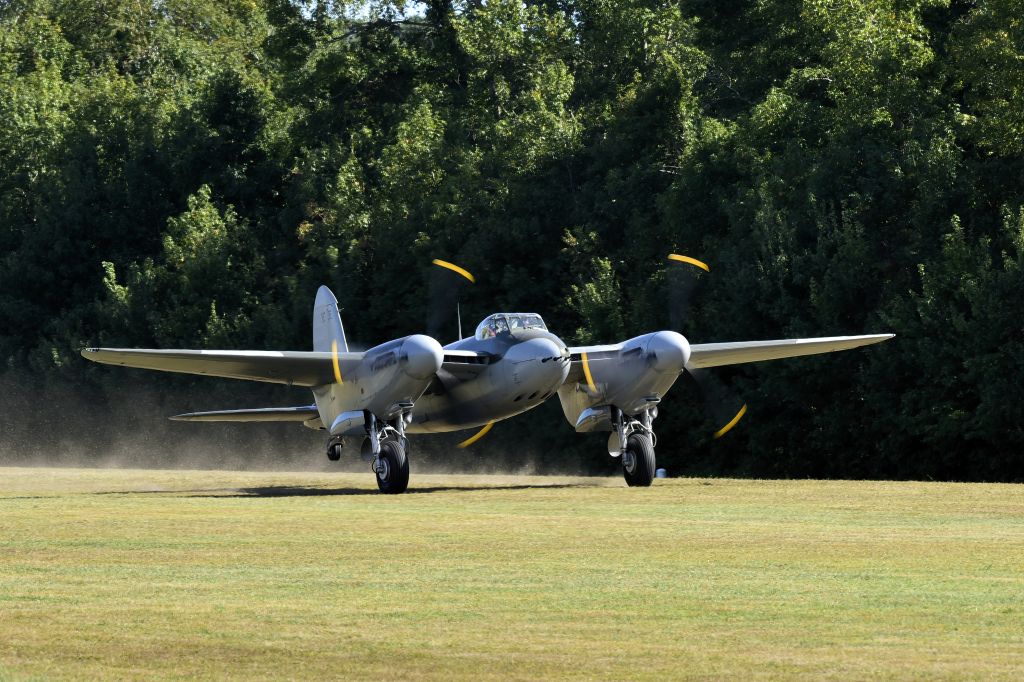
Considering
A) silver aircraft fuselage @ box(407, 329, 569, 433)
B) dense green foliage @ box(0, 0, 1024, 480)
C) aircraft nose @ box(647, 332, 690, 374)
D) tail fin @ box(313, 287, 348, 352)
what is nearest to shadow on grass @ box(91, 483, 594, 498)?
silver aircraft fuselage @ box(407, 329, 569, 433)

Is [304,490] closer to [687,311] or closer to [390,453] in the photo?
[390,453]

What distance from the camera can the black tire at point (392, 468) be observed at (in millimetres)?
28766

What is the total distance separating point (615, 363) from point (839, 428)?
17.0m

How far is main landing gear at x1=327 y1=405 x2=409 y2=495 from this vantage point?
28781mm

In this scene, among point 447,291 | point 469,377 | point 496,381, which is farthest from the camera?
point 447,291

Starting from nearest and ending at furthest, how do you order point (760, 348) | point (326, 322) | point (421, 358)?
point (421, 358), point (760, 348), point (326, 322)

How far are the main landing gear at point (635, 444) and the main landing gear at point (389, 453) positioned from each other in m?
4.30

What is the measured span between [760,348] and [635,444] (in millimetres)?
4230

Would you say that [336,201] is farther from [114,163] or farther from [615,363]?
[615,363]

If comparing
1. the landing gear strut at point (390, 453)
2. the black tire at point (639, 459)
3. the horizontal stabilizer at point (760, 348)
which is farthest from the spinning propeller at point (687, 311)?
the landing gear strut at point (390, 453)

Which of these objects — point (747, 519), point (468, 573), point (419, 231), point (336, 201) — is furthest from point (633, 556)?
point (336, 201)

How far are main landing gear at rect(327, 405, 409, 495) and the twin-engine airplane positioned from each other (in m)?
0.02

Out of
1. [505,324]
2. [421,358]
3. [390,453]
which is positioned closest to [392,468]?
[390,453]

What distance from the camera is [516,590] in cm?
1388
